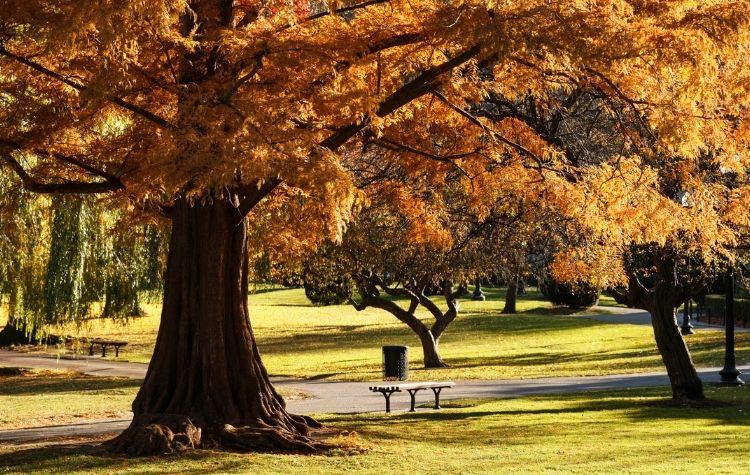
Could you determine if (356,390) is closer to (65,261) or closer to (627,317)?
(65,261)

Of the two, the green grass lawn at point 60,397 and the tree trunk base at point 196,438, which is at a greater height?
the tree trunk base at point 196,438

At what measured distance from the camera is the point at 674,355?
2025cm

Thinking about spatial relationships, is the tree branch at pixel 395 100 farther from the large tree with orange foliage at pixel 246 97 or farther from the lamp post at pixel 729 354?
the lamp post at pixel 729 354

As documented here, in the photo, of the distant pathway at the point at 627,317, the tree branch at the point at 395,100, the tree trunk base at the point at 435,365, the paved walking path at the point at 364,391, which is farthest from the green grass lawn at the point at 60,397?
the distant pathway at the point at 627,317

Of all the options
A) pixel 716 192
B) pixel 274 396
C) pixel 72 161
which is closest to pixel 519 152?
pixel 716 192

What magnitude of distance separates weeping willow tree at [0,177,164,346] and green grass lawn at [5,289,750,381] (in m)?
1.19

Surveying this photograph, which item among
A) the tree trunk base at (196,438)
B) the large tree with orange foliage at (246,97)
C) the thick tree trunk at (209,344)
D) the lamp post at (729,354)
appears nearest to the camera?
the large tree with orange foliage at (246,97)

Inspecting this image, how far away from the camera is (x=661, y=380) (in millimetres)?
25562

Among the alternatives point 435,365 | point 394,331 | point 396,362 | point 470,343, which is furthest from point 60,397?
point 394,331

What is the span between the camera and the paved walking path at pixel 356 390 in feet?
57.8

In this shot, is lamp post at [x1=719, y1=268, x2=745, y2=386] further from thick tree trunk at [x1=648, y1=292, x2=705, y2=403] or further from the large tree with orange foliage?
the large tree with orange foliage

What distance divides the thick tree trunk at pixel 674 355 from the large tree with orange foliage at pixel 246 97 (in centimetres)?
492

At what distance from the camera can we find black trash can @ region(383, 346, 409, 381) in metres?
27.5

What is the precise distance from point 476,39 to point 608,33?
1.43m
